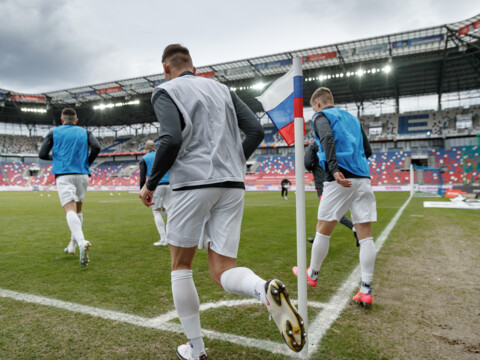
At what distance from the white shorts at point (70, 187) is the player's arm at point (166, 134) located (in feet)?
9.87

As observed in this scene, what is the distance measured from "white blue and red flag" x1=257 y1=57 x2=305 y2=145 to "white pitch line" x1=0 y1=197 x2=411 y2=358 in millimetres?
1387

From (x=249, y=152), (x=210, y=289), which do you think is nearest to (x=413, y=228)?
(x=210, y=289)

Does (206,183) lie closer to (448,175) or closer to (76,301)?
(76,301)

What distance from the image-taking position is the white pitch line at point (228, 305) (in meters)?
2.00

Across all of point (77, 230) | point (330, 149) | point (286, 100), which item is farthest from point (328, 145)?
point (77, 230)

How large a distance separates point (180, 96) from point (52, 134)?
335 centimetres

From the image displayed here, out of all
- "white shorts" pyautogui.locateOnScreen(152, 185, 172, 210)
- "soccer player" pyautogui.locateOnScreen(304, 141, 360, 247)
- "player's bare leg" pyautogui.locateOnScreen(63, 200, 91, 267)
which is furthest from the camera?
"white shorts" pyautogui.locateOnScreen(152, 185, 172, 210)

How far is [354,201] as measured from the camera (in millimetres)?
2955

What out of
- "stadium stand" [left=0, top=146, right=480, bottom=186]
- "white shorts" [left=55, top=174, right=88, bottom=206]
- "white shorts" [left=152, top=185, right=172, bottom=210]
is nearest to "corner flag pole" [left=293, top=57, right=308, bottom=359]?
"white shorts" [left=55, top=174, right=88, bottom=206]

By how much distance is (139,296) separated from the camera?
2.87 meters

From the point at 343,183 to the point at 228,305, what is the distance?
1489mm

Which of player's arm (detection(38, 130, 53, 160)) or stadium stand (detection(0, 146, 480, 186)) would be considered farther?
stadium stand (detection(0, 146, 480, 186))

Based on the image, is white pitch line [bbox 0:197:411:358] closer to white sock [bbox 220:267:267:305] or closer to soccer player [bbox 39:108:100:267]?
white sock [bbox 220:267:267:305]

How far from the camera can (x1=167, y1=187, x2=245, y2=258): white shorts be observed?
67.3 inches
